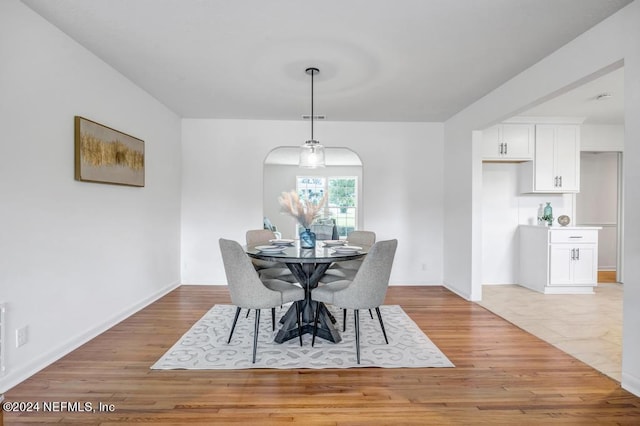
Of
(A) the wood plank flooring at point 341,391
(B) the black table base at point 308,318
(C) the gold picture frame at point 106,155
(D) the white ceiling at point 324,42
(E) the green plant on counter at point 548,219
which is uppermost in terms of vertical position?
(D) the white ceiling at point 324,42

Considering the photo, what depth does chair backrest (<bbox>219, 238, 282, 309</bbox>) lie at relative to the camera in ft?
8.43

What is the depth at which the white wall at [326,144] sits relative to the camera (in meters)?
5.12

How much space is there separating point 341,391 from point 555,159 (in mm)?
4609

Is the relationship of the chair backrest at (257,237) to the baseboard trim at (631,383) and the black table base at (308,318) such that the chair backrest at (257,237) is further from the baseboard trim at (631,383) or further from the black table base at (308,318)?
the baseboard trim at (631,383)

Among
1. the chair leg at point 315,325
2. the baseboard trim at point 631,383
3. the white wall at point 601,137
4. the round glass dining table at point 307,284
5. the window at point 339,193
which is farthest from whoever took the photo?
the window at point 339,193

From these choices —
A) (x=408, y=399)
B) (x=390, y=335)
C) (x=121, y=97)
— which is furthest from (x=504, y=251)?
(x=121, y=97)

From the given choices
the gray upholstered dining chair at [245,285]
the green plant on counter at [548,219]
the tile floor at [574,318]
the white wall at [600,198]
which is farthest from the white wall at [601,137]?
the gray upholstered dining chair at [245,285]

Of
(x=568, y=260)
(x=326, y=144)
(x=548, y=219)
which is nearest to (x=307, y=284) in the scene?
(x=326, y=144)

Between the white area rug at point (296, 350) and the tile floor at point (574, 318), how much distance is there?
1130mm

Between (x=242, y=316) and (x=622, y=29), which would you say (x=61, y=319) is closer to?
(x=242, y=316)

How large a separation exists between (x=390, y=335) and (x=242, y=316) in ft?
5.12

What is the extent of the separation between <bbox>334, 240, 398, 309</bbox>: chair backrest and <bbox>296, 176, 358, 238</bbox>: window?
723 centimetres

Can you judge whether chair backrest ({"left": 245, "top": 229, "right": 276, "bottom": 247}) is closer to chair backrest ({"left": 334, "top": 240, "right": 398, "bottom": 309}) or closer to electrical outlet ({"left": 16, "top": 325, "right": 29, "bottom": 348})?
chair backrest ({"left": 334, "top": 240, "right": 398, "bottom": 309})

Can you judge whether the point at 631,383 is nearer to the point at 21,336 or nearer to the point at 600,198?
the point at 21,336
